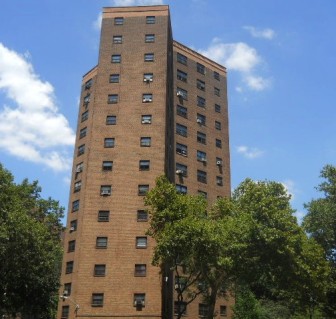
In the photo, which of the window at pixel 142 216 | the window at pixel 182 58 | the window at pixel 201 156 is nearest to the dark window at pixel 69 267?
the window at pixel 142 216

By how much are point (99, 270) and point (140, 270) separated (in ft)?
12.9

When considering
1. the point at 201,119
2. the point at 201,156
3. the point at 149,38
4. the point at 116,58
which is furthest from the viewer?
the point at 201,119

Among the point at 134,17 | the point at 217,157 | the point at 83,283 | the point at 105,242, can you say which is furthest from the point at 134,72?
the point at 83,283

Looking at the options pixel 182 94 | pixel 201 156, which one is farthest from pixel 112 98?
pixel 201 156

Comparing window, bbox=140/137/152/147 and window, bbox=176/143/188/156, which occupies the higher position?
window, bbox=176/143/188/156

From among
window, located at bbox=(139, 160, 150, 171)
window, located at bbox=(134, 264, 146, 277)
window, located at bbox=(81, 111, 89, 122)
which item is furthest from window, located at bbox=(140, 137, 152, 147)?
window, located at bbox=(134, 264, 146, 277)

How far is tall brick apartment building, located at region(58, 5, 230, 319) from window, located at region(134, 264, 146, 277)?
0.09 metres

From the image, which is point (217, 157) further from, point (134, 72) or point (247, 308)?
point (247, 308)

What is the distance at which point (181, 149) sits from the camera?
55.3m

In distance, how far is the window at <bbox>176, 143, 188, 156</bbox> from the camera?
54972 mm

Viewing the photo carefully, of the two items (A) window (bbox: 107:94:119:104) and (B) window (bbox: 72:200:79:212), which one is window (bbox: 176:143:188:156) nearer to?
(A) window (bbox: 107:94:119:104)

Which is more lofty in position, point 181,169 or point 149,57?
point 149,57

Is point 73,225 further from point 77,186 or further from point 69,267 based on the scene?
point 69,267

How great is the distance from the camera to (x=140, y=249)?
4428cm
